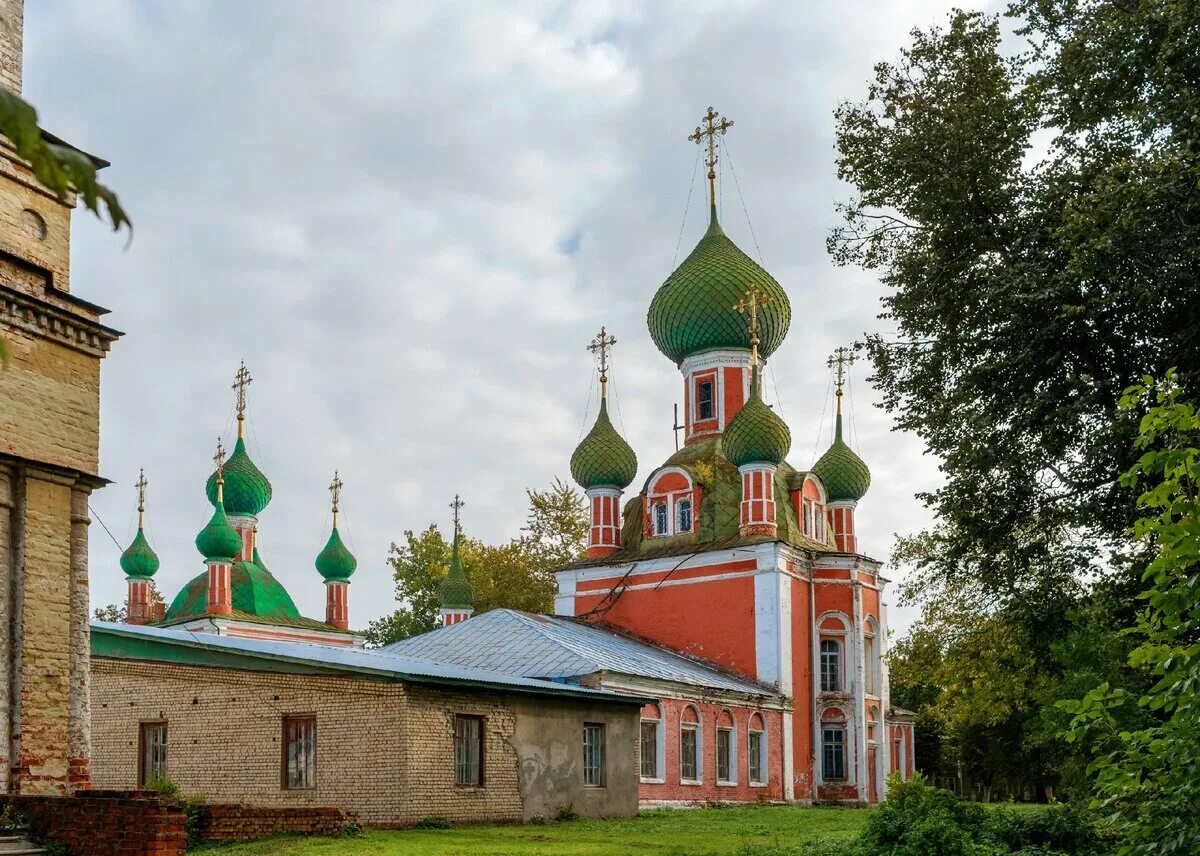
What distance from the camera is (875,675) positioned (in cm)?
3350

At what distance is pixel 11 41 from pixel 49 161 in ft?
39.9

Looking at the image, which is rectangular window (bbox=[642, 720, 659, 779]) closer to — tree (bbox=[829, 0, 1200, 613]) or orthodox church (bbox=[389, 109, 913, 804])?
orthodox church (bbox=[389, 109, 913, 804])

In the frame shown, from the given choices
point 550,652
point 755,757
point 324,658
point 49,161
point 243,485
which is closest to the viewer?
point 49,161

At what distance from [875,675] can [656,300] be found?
11.6 m

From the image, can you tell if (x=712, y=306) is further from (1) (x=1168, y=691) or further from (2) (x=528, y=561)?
(1) (x=1168, y=691)

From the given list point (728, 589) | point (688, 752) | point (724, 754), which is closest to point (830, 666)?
point (728, 589)

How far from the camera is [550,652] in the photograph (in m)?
25.8

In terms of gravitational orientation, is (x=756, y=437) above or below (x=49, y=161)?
above

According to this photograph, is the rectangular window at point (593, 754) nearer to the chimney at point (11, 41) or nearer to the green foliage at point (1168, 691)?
the chimney at point (11, 41)

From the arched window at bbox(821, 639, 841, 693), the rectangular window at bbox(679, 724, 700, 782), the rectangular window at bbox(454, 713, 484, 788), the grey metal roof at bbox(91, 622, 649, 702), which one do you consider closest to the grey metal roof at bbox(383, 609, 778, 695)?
the rectangular window at bbox(679, 724, 700, 782)

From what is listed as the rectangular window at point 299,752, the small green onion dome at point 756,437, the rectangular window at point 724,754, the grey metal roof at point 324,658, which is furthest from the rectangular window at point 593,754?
the small green onion dome at point 756,437

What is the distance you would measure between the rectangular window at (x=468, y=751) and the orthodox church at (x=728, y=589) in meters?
7.78

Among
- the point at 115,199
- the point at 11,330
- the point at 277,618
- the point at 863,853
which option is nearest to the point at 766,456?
the point at 277,618

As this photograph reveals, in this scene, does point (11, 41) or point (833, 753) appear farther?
point (833, 753)
